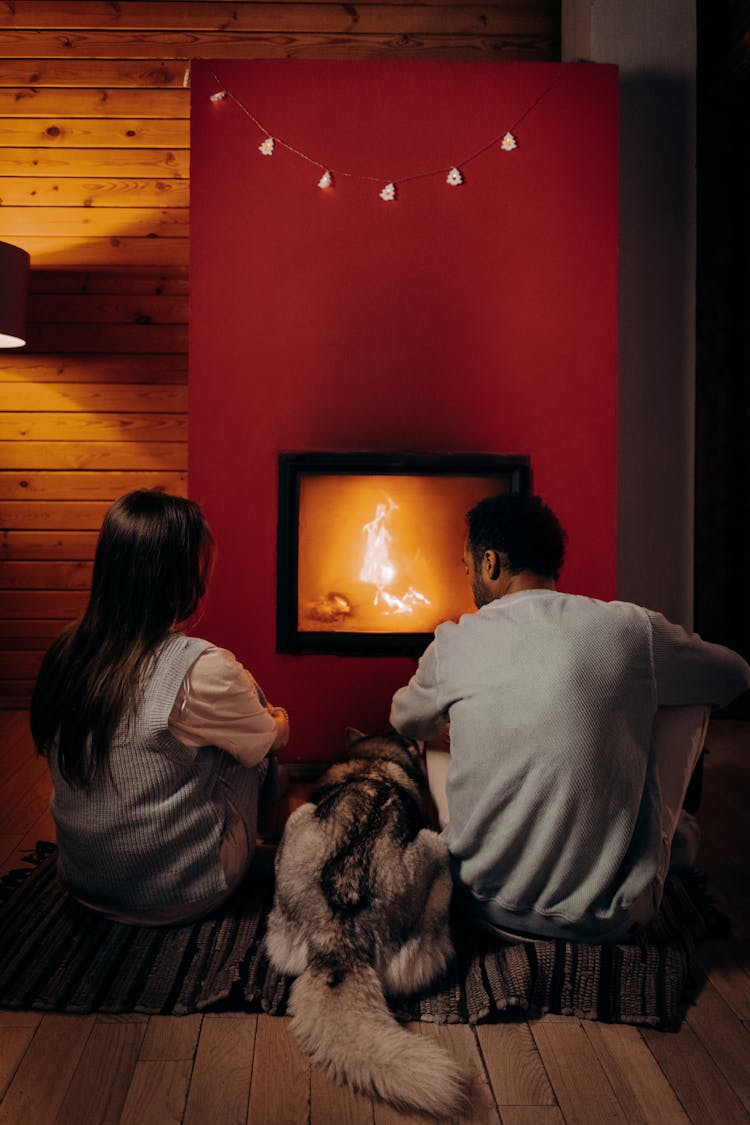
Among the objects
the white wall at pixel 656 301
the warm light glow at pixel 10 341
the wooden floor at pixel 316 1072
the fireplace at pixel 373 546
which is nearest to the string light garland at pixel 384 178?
the white wall at pixel 656 301

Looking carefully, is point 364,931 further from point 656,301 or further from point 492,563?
point 656,301

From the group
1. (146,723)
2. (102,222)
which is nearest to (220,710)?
(146,723)

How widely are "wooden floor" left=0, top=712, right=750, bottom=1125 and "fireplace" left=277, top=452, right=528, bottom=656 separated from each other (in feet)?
4.21

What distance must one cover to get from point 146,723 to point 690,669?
97cm

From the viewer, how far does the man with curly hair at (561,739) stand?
1355 mm

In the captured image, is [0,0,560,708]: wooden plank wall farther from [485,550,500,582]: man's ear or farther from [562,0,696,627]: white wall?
[485,550,500,582]: man's ear

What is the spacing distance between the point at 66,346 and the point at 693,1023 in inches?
125

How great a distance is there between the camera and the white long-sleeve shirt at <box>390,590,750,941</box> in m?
1.35

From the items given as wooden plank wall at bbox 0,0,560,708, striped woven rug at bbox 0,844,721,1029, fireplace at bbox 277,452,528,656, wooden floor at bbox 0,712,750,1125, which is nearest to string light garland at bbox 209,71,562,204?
fireplace at bbox 277,452,528,656

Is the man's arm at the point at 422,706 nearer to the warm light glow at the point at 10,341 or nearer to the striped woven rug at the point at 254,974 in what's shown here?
the striped woven rug at the point at 254,974

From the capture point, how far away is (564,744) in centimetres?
134

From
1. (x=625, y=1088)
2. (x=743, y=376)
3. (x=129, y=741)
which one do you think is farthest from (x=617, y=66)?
(x=625, y=1088)

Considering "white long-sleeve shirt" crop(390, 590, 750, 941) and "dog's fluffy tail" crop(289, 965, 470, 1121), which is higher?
"white long-sleeve shirt" crop(390, 590, 750, 941)

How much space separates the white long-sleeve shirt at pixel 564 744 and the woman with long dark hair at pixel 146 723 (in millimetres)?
459
